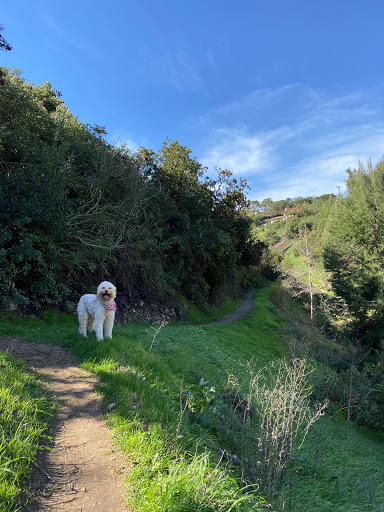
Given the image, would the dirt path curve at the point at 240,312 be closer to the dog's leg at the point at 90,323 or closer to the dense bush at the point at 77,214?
the dense bush at the point at 77,214

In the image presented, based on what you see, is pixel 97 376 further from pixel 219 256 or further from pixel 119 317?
pixel 219 256

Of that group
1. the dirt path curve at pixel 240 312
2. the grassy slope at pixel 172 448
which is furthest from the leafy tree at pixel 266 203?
the grassy slope at pixel 172 448

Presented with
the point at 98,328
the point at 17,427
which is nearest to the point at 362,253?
the point at 98,328

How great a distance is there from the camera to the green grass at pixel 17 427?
6.35 feet

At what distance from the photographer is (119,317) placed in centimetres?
1099

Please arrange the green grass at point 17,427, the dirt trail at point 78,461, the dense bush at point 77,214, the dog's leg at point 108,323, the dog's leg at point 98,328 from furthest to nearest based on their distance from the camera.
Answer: the dense bush at point 77,214 → the dog's leg at point 108,323 → the dog's leg at point 98,328 → the dirt trail at point 78,461 → the green grass at point 17,427

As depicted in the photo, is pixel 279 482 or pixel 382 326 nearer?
pixel 279 482

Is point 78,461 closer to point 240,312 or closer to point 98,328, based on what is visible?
point 98,328

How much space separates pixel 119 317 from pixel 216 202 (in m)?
11.8

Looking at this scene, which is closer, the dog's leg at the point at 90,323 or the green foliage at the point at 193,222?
the dog's leg at the point at 90,323

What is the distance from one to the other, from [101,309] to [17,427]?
10.6 feet

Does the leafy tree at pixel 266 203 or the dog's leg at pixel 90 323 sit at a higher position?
the leafy tree at pixel 266 203

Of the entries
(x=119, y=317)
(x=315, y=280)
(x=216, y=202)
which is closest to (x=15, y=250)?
(x=119, y=317)

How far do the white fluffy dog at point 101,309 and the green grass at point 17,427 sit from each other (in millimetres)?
2004
